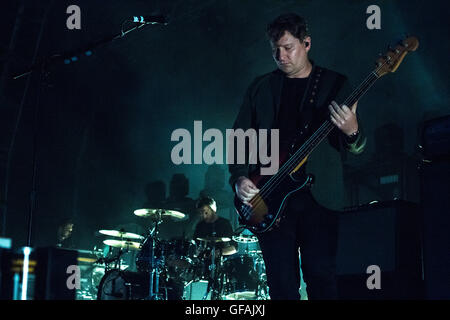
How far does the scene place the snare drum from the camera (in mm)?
6684

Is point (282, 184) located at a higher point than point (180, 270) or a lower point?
higher

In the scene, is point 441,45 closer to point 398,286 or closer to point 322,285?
point 398,286

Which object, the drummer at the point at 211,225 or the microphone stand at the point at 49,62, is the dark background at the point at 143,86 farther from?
the microphone stand at the point at 49,62

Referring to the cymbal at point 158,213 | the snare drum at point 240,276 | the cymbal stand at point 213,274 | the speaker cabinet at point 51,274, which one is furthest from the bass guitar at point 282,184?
the snare drum at point 240,276

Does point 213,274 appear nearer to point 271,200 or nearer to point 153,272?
point 153,272

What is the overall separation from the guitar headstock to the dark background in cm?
412

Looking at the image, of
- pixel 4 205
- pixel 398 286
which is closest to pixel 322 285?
pixel 398 286

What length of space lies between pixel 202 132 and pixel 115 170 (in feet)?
6.56

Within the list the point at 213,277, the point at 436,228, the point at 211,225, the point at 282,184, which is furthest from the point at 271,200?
the point at 211,225

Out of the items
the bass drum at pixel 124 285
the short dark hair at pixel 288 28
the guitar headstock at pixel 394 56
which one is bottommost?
the bass drum at pixel 124 285

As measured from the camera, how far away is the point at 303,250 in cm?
244

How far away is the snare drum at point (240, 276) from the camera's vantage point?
6684mm

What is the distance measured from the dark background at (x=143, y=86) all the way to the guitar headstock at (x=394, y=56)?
4.12 metres

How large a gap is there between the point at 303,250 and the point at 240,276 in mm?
4432
